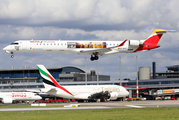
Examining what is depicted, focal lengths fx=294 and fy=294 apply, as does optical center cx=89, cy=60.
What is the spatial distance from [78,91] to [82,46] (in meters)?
30.0

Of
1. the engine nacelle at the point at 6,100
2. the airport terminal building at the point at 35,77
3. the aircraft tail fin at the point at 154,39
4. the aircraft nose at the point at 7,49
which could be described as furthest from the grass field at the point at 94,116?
the airport terminal building at the point at 35,77

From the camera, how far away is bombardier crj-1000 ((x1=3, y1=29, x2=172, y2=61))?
6178cm

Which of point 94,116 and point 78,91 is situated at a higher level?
point 78,91

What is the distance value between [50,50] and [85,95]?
107ft

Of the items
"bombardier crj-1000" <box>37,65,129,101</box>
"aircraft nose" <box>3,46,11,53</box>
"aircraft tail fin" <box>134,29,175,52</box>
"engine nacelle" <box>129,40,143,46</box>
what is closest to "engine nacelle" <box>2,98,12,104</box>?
"bombardier crj-1000" <box>37,65,129,101</box>

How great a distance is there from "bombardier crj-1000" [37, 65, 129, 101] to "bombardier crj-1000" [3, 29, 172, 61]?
2499 centimetres

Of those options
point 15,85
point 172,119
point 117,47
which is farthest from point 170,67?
point 172,119

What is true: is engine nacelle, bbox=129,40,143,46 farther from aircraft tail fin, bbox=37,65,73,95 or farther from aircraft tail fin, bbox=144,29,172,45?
aircraft tail fin, bbox=37,65,73,95

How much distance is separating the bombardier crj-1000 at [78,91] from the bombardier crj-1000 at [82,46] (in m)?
25.0

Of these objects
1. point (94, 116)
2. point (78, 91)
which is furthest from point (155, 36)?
point (94, 116)

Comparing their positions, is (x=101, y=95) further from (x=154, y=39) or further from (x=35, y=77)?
(x=35, y=77)

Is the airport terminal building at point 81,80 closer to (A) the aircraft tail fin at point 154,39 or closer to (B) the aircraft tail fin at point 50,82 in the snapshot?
(B) the aircraft tail fin at point 50,82

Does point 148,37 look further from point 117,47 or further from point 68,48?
point 68,48

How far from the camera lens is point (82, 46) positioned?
63906mm
